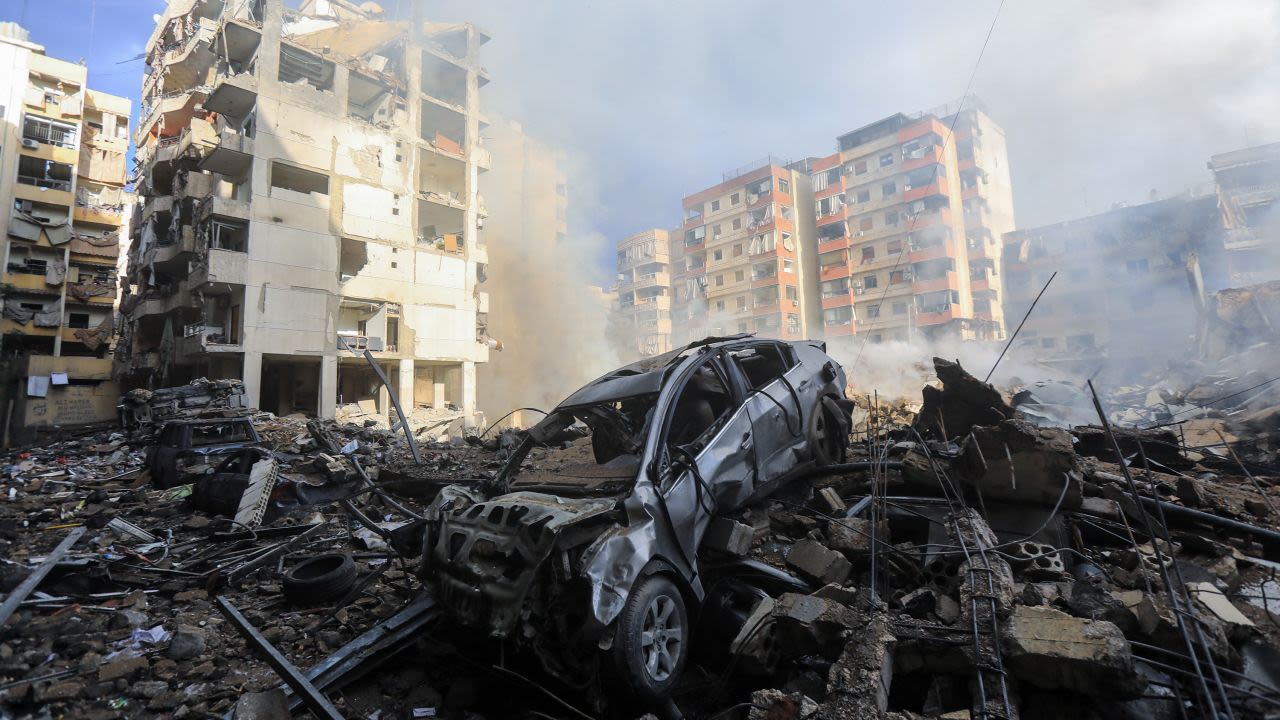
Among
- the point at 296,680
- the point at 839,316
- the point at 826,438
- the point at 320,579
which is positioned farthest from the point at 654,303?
the point at 296,680

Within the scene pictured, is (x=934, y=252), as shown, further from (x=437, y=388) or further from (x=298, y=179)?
(x=298, y=179)

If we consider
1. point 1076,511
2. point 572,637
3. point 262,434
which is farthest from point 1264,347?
point 262,434

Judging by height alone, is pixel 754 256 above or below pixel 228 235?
above

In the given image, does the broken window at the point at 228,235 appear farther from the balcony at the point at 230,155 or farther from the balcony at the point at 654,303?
the balcony at the point at 654,303

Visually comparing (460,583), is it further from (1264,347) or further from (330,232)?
(330,232)

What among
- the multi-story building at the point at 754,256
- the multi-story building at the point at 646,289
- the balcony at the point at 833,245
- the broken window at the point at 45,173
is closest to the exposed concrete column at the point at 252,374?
the broken window at the point at 45,173

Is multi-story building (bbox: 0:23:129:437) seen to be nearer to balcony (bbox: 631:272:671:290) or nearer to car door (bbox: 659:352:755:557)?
car door (bbox: 659:352:755:557)

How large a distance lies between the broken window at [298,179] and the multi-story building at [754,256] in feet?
100

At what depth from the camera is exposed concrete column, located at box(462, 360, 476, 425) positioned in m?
Answer: 28.0

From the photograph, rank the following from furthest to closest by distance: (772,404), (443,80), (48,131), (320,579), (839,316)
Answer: (839,316)
(48,131)
(443,80)
(772,404)
(320,579)

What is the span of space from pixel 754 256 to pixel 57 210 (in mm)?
48353

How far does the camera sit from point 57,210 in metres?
35.5

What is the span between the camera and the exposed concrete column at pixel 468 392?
2800cm

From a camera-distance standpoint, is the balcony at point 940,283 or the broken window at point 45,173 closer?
the broken window at point 45,173
